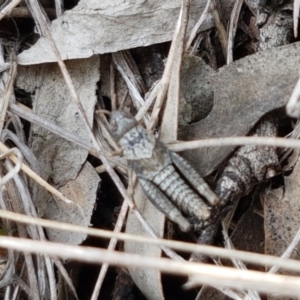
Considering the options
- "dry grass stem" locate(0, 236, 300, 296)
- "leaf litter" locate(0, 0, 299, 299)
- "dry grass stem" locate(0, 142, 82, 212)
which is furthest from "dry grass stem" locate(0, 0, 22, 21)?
"dry grass stem" locate(0, 236, 300, 296)

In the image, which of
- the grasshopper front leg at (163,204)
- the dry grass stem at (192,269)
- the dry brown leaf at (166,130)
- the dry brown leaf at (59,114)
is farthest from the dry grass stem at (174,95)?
the dry grass stem at (192,269)

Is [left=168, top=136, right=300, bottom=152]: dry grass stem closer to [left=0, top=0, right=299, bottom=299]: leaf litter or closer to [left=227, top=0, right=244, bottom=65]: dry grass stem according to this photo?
[left=0, top=0, right=299, bottom=299]: leaf litter

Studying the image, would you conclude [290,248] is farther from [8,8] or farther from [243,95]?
[8,8]

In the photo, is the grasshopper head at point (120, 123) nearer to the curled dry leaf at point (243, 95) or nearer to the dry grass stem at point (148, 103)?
the dry grass stem at point (148, 103)

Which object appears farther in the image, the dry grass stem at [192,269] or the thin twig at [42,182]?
the thin twig at [42,182]

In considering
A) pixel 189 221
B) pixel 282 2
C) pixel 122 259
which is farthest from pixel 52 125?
pixel 122 259

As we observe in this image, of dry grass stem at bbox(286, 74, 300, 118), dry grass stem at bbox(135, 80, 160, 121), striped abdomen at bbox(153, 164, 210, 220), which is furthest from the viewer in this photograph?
dry grass stem at bbox(135, 80, 160, 121)
